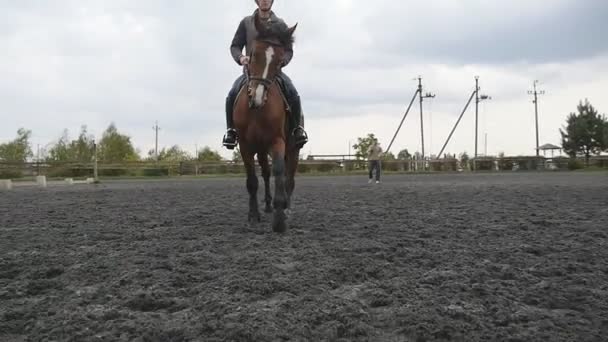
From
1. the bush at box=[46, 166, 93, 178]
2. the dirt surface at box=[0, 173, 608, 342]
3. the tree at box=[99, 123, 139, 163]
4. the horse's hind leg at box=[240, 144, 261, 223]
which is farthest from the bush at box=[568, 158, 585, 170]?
the horse's hind leg at box=[240, 144, 261, 223]

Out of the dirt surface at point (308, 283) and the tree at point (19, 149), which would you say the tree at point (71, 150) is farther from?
the dirt surface at point (308, 283)

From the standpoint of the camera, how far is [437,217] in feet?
22.2

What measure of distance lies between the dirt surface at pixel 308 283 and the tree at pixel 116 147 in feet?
194

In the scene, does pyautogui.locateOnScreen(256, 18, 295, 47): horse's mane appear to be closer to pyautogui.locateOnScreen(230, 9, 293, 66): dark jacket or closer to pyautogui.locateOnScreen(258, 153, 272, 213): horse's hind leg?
pyautogui.locateOnScreen(230, 9, 293, 66): dark jacket

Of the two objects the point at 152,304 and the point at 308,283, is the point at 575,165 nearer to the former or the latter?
the point at 308,283

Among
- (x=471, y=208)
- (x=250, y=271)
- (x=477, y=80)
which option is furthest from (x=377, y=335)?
(x=477, y=80)

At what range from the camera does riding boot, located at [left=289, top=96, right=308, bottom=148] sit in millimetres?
6434

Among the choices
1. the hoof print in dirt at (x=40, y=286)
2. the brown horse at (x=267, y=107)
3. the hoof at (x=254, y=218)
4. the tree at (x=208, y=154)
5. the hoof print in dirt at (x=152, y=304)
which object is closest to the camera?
the hoof print in dirt at (x=152, y=304)

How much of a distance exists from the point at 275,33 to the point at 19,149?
56.2 metres

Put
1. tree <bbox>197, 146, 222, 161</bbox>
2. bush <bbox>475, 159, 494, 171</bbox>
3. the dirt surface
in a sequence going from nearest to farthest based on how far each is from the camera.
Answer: the dirt surface, bush <bbox>475, 159, 494, 171</bbox>, tree <bbox>197, 146, 222, 161</bbox>

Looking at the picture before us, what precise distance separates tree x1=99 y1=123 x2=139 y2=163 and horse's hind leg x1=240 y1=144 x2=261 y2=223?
57842 millimetres

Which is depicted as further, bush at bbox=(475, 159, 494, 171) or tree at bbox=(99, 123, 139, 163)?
tree at bbox=(99, 123, 139, 163)

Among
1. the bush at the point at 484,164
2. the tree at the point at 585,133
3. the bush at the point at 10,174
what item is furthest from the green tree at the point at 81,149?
the tree at the point at 585,133

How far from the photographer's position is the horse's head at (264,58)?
5.44 metres
